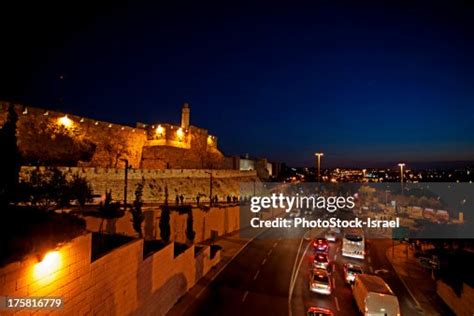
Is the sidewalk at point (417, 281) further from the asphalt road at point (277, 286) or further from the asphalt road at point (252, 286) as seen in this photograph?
the asphalt road at point (252, 286)

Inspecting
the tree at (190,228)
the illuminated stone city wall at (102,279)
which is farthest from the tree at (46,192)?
the tree at (190,228)

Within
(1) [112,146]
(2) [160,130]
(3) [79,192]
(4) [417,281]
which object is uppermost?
(2) [160,130]

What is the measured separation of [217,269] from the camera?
17.7m

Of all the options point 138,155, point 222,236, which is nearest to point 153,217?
point 222,236

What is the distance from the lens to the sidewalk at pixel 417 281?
46.5 feet

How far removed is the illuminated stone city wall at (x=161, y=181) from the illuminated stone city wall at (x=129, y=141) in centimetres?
431

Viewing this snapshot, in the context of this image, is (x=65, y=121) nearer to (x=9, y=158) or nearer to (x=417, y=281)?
(x=9, y=158)

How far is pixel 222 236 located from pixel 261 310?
15143mm

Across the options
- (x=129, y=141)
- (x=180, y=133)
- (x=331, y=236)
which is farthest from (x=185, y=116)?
(x=331, y=236)

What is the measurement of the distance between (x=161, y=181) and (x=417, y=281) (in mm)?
24888

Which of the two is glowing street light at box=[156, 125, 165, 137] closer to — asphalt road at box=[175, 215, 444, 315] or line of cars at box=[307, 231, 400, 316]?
asphalt road at box=[175, 215, 444, 315]

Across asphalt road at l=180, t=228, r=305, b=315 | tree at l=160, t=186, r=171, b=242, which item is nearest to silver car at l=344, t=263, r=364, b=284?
asphalt road at l=180, t=228, r=305, b=315

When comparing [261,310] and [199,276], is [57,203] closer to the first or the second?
[199,276]

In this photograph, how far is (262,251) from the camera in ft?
74.7
